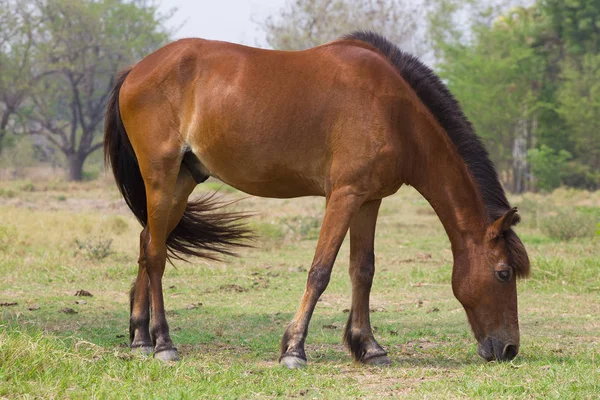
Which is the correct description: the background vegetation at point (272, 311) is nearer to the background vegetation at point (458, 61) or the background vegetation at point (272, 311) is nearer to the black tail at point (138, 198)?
the black tail at point (138, 198)

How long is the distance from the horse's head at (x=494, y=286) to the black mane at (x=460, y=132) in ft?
0.56

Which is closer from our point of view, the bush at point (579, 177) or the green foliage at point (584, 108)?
the green foliage at point (584, 108)

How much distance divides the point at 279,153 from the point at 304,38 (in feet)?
110

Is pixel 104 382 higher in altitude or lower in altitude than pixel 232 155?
lower

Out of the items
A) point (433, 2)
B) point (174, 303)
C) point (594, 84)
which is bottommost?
point (174, 303)

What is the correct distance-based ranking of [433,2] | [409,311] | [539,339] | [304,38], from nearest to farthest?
[539,339]
[409,311]
[304,38]
[433,2]

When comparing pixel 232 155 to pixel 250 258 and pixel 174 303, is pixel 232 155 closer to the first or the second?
pixel 174 303

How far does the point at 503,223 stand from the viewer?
202 inches

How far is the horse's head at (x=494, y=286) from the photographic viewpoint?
516 cm

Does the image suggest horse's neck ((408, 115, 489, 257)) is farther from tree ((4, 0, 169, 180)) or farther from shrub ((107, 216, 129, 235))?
tree ((4, 0, 169, 180))

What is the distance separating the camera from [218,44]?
5.77m

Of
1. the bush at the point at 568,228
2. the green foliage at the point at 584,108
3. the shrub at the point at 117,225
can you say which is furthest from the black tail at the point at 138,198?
the green foliage at the point at 584,108

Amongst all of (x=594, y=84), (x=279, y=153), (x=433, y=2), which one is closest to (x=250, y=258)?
(x=279, y=153)

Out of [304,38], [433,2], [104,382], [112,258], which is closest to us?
[104,382]
